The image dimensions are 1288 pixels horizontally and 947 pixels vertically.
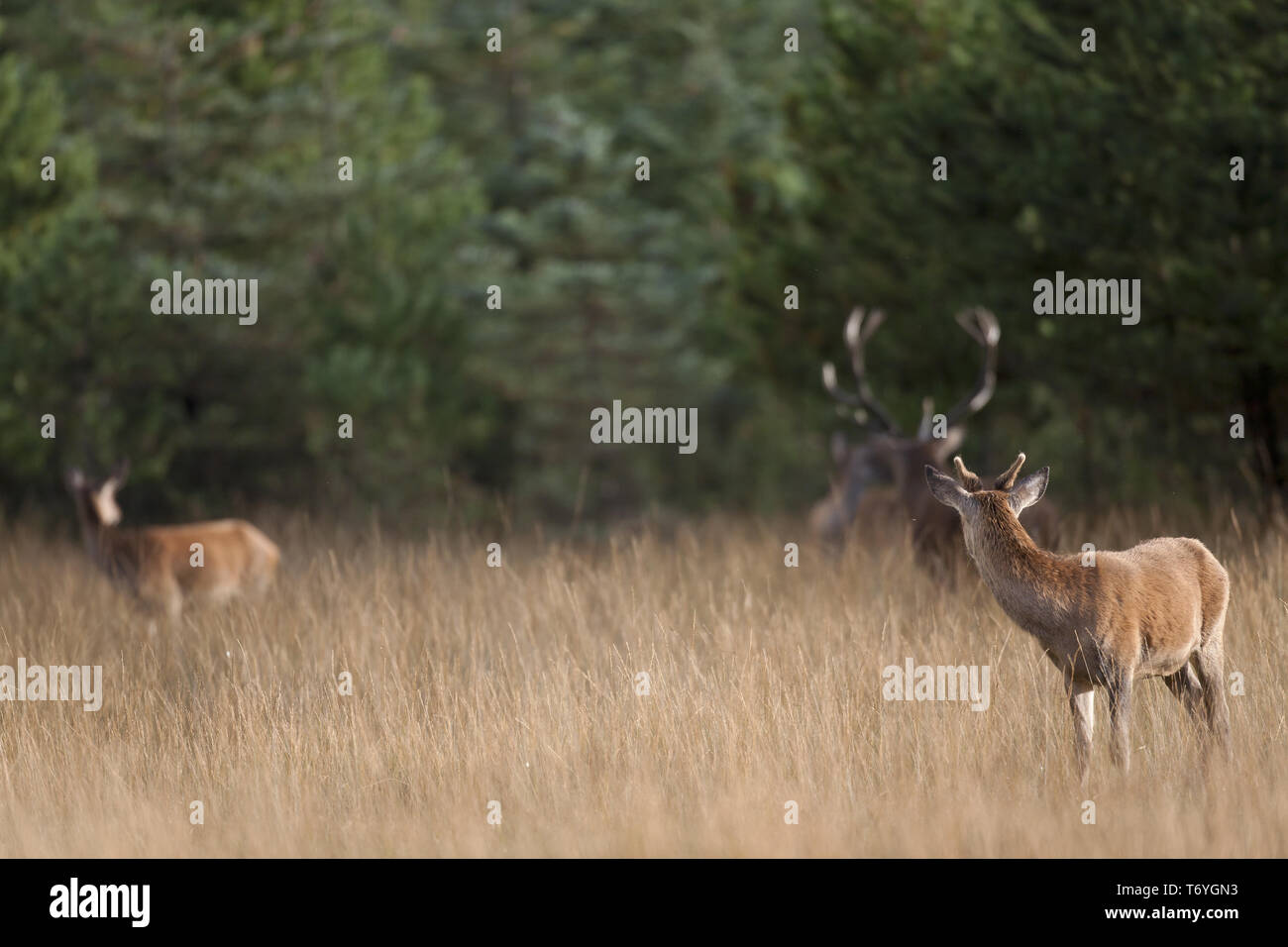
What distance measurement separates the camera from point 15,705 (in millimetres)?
6715

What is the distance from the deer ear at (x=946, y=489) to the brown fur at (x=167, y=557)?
6.03 m

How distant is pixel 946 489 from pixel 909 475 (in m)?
5.08

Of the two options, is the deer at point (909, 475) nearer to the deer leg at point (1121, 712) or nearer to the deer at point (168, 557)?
the deer leg at point (1121, 712)

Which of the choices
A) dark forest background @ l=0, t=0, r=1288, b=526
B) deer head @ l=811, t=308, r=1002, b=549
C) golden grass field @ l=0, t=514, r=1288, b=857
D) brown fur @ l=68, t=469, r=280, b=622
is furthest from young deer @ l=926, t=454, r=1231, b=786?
brown fur @ l=68, t=469, r=280, b=622

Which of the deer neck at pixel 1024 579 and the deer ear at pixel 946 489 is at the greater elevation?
the deer ear at pixel 946 489

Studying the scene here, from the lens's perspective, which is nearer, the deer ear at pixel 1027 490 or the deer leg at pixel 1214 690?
the deer ear at pixel 1027 490

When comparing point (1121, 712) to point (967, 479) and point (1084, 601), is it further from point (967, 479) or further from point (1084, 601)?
point (967, 479)

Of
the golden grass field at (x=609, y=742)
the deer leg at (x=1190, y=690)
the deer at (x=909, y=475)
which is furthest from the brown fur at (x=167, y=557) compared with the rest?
the deer leg at (x=1190, y=690)

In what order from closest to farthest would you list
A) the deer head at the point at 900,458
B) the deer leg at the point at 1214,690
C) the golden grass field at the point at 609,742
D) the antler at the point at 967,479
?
the golden grass field at the point at 609,742 → the antler at the point at 967,479 → the deer leg at the point at 1214,690 → the deer head at the point at 900,458

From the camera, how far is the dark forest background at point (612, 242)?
36.2ft

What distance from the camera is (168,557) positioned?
34.1ft

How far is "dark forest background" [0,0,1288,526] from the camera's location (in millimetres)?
11047

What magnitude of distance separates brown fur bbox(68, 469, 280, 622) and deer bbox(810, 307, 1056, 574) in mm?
4016
